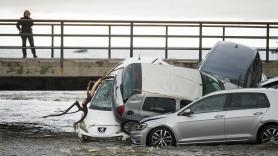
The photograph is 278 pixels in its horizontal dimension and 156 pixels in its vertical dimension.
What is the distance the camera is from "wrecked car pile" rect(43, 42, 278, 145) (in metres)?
16.2

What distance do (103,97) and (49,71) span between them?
3732 mm

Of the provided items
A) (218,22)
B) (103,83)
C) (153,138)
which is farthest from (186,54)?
(153,138)

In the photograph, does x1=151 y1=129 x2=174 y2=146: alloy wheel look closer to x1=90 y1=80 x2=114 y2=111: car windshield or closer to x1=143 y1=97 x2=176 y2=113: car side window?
x1=143 y1=97 x2=176 y2=113: car side window

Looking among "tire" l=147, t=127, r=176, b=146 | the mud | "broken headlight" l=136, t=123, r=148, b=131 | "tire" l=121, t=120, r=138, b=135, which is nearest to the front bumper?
"tire" l=121, t=120, r=138, b=135

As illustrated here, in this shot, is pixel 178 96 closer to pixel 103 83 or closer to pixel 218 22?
pixel 103 83

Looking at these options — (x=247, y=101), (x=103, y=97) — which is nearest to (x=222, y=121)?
(x=247, y=101)

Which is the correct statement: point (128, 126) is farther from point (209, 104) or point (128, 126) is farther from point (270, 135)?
point (270, 135)

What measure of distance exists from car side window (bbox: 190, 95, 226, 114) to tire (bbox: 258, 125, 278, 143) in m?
1.05

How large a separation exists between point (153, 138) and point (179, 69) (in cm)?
249

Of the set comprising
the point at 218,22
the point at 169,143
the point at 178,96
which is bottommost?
the point at 169,143

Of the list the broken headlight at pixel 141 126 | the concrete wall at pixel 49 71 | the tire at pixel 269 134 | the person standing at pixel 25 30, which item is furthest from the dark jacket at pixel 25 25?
the tire at pixel 269 134

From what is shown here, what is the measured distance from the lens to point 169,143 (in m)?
15.4

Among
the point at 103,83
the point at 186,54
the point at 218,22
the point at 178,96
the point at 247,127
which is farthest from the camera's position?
the point at 186,54

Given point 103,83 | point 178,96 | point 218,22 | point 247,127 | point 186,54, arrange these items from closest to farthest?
point 247,127 < point 178,96 < point 103,83 < point 218,22 < point 186,54
